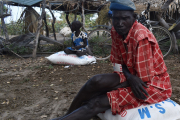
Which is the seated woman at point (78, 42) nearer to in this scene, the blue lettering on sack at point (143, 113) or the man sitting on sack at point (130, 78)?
the man sitting on sack at point (130, 78)

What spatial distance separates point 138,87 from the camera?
159 centimetres

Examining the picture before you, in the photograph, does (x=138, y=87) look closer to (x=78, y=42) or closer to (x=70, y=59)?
(x=70, y=59)

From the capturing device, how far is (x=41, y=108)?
2.47 m

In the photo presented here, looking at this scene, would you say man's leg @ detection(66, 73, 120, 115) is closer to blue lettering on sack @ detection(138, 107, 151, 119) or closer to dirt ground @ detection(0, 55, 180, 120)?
blue lettering on sack @ detection(138, 107, 151, 119)

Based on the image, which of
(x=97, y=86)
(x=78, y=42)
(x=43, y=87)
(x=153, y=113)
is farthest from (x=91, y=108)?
(x=78, y=42)

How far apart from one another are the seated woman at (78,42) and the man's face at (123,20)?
10.7ft

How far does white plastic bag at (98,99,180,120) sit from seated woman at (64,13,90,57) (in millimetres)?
3265

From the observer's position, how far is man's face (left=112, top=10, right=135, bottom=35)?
1655mm

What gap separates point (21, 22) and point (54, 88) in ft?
14.5

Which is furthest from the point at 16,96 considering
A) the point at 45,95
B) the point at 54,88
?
the point at 54,88

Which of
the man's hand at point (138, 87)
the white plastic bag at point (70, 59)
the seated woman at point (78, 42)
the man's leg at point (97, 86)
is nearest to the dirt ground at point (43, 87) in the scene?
the white plastic bag at point (70, 59)

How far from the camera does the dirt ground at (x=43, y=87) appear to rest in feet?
7.83

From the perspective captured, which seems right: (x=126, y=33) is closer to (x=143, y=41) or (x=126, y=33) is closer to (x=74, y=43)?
(x=143, y=41)

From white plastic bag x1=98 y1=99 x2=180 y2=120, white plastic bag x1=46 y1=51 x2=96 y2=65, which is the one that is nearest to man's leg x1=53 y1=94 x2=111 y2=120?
white plastic bag x1=98 y1=99 x2=180 y2=120
